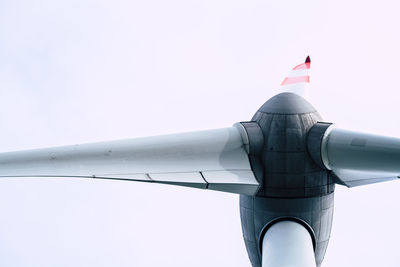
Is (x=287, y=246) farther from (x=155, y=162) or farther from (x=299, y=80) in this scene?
(x=299, y=80)

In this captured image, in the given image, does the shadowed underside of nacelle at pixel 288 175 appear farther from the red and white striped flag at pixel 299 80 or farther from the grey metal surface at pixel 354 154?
the red and white striped flag at pixel 299 80

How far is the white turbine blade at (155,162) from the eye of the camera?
51.0ft

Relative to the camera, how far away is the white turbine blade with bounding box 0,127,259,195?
15531mm

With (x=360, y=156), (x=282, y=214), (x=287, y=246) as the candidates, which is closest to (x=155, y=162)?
(x=282, y=214)

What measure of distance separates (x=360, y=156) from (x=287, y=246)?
3840 mm

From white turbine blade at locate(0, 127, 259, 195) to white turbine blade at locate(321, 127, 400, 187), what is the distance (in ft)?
8.91

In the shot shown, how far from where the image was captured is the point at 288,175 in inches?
648

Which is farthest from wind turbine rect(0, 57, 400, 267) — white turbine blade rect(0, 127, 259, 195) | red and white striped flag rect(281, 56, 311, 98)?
red and white striped flag rect(281, 56, 311, 98)

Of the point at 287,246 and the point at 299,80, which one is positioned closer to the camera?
the point at 287,246

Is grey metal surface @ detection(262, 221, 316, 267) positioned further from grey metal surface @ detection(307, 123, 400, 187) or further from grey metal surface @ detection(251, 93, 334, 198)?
grey metal surface @ detection(307, 123, 400, 187)

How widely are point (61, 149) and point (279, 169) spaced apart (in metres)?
7.22

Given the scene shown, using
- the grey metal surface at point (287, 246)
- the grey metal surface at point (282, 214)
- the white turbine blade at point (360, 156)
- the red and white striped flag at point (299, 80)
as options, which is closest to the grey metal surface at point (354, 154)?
the white turbine blade at point (360, 156)

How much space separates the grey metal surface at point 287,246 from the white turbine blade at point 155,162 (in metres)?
1.77

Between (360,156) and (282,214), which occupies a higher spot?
(360,156)
